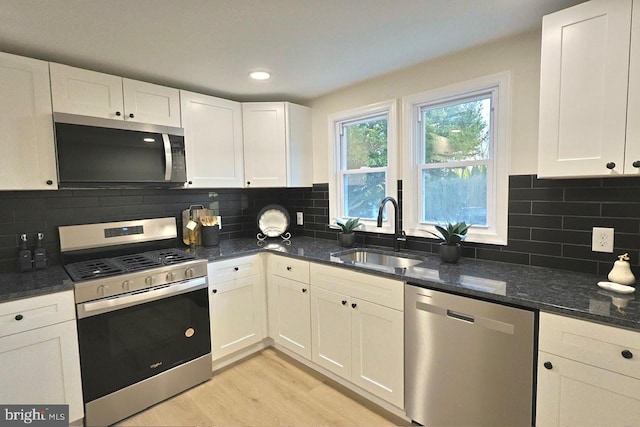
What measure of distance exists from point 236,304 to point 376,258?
115cm

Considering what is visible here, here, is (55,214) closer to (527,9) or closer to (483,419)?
(483,419)

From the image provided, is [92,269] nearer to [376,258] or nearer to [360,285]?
[360,285]

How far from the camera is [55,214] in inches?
85.7

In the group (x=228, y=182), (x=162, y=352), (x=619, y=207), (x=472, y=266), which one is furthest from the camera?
(x=228, y=182)

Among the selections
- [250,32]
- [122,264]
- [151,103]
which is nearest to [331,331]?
[122,264]

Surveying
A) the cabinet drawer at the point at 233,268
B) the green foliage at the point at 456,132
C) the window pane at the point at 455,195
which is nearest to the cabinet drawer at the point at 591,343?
the window pane at the point at 455,195

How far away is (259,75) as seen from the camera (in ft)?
7.77

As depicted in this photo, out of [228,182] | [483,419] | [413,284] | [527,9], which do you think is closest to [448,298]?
[413,284]

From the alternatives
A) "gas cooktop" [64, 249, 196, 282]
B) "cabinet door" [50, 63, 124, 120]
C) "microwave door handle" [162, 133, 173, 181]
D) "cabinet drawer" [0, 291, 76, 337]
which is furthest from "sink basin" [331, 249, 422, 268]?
"cabinet door" [50, 63, 124, 120]

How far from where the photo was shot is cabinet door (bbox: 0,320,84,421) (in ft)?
5.24

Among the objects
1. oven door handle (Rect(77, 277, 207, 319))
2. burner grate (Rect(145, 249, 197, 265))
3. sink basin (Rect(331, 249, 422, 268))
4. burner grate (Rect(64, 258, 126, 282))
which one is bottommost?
oven door handle (Rect(77, 277, 207, 319))

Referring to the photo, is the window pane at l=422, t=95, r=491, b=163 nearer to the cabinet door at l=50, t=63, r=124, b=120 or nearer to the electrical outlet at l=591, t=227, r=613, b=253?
the electrical outlet at l=591, t=227, r=613, b=253

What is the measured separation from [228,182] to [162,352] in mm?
1394

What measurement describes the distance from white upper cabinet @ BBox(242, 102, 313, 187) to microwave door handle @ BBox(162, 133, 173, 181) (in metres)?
0.70
